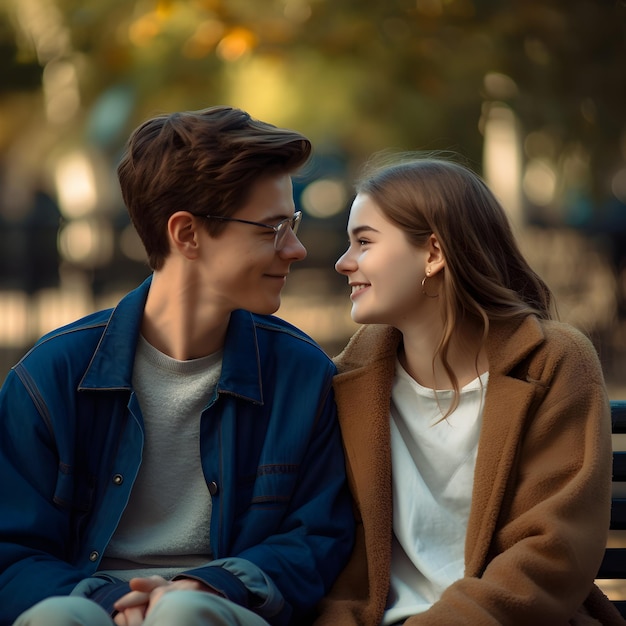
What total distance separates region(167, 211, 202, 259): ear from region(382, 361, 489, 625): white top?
68 cm

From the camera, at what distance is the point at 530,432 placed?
2947mm

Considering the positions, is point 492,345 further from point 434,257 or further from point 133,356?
point 133,356

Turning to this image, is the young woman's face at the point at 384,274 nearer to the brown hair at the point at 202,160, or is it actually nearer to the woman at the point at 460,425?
the woman at the point at 460,425

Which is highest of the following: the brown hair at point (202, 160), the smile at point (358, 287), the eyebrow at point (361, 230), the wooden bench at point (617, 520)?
the brown hair at point (202, 160)

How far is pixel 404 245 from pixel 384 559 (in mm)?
820

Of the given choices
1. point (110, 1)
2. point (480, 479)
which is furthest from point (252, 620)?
point (110, 1)

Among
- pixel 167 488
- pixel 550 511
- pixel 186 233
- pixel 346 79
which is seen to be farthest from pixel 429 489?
pixel 346 79

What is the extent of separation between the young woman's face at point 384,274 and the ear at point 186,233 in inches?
15.2

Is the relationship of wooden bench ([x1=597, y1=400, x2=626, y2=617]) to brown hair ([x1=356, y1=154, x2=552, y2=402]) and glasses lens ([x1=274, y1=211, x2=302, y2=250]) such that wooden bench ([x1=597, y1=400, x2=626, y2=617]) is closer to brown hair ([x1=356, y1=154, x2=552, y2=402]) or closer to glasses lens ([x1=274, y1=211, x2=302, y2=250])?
brown hair ([x1=356, y1=154, x2=552, y2=402])

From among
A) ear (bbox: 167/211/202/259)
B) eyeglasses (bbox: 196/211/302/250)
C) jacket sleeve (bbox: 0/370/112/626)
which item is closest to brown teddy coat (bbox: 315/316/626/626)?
eyeglasses (bbox: 196/211/302/250)

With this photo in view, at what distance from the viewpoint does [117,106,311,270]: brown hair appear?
10.0 feet

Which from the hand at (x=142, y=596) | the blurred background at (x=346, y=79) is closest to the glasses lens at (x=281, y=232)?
the hand at (x=142, y=596)

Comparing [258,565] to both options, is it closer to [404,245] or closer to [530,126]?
[404,245]

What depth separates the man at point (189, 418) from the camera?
113 inches
